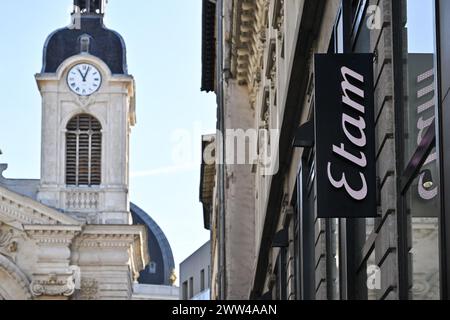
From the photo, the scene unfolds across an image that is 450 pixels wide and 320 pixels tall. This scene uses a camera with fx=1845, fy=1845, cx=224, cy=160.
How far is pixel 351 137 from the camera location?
1075 centimetres

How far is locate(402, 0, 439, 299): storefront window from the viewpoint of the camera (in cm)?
921

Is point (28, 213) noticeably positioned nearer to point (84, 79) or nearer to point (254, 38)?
point (84, 79)

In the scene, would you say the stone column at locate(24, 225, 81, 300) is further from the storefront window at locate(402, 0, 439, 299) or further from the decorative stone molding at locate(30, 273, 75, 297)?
the storefront window at locate(402, 0, 439, 299)

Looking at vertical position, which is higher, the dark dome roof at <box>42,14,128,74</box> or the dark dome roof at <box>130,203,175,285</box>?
the dark dome roof at <box>42,14,128,74</box>

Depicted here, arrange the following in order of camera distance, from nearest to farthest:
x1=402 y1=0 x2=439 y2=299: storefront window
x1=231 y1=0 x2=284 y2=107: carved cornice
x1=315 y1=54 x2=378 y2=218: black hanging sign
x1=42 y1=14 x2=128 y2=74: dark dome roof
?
x1=402 y1=0 x2=439 y2=299: storefront window
x1=315 y1=54 x2=378 y2=218: black hanging sign
x1=231 y1=0 x2=284 y2=107: carved cornice
x1=42 y1=14 x2=128 y2=74: dark dome roof

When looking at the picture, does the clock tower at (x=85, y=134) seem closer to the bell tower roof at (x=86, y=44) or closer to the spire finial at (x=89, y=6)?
the bell tower roof at (x=86, y=44)

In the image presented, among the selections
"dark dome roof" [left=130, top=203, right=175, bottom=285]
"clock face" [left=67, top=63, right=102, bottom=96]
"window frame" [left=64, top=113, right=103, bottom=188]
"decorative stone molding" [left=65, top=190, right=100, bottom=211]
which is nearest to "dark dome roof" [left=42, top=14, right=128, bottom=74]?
"clock face" [left=67, top=63, right=102, bottom=96]

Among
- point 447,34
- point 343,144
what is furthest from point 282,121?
point 447,34

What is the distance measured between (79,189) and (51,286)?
8.39 meters

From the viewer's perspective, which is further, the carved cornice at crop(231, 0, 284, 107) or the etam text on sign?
the carved cornice at crop(231, 0, 284, 107)

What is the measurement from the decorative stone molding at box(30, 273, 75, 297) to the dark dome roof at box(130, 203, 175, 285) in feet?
135

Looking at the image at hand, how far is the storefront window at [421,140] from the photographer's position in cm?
921
